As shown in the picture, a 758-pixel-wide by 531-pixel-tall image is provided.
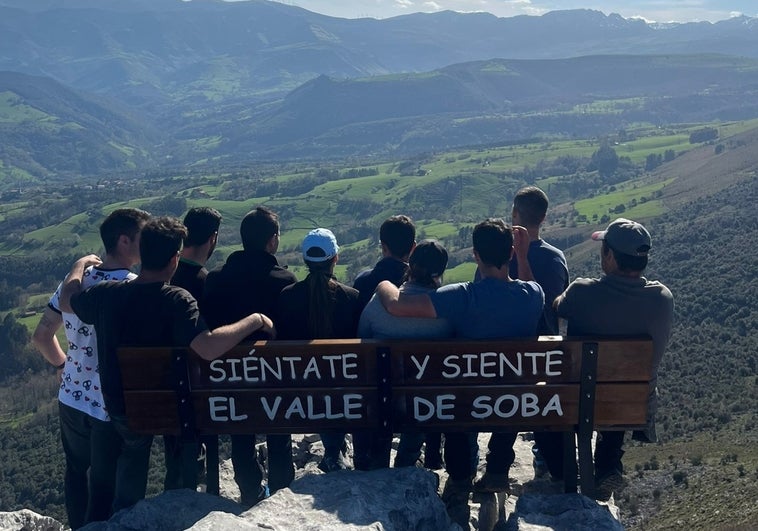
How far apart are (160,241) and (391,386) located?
8.09 feet

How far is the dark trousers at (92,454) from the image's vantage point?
285 inches

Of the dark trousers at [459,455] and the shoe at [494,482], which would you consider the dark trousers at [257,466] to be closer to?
the dark trousers at [459,455]

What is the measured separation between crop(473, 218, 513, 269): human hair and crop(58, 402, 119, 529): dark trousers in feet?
13.1

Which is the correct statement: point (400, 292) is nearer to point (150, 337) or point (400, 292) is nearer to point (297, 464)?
point (150, 337)

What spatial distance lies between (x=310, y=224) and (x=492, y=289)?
193404mm

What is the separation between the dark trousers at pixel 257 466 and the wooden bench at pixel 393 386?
3.30 feet

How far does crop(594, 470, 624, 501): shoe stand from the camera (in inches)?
303

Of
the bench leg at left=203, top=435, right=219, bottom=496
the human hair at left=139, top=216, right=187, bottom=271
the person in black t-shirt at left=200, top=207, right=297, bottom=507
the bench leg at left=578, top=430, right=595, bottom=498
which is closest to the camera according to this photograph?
the human hair at left=139, top=216, right=187, bottom=271

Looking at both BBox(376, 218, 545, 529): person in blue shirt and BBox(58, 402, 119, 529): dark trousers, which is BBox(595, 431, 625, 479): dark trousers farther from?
BBox(58, 402, 119, 529): dark trousers

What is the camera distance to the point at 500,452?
293 inches

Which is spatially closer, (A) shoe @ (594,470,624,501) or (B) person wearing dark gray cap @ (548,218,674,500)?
(B) person wearing dark gray cap @ (548,218,674,500)

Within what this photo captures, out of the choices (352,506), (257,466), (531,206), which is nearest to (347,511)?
(352,506)

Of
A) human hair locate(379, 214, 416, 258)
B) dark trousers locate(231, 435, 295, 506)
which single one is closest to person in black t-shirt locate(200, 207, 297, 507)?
dark trousers locate(231, 435, 295, 506)

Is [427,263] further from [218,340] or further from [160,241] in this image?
[160,241]
